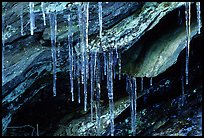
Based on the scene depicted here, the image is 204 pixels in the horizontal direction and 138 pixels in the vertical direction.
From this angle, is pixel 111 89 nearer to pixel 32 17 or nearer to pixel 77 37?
pixel 77 37

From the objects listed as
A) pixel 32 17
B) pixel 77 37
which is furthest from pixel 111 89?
pixel 32 17

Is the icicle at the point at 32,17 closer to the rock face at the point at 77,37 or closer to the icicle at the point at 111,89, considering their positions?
the rock face at the point at 77,37

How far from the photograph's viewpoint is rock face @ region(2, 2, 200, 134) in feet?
23.7

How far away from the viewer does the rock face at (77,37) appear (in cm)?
723

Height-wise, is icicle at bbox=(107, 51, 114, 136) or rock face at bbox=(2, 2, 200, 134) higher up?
rock face at bbox=(2, 2, 200, 134)

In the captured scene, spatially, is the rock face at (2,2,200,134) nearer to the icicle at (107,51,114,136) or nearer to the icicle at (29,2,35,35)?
the icicle at (29,2,35,35)

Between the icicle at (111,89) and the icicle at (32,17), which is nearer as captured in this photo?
the icicle at (32,17)

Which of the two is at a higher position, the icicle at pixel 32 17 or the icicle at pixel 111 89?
the icicle at pixel 32 17

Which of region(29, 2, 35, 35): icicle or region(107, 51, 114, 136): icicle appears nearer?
region(29, 2, 35, 35): icicle

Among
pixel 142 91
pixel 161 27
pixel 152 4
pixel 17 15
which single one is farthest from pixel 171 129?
pixel 17 15

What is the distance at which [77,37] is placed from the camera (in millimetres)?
7508

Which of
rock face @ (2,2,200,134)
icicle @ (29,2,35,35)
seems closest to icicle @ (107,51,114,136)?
rock face @ (2,2,200,134)

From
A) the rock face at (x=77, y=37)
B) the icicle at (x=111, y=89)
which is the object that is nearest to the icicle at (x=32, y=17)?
the rock face at (x=77, y=37)

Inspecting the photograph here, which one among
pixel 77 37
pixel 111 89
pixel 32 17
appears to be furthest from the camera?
pixel 111 89
